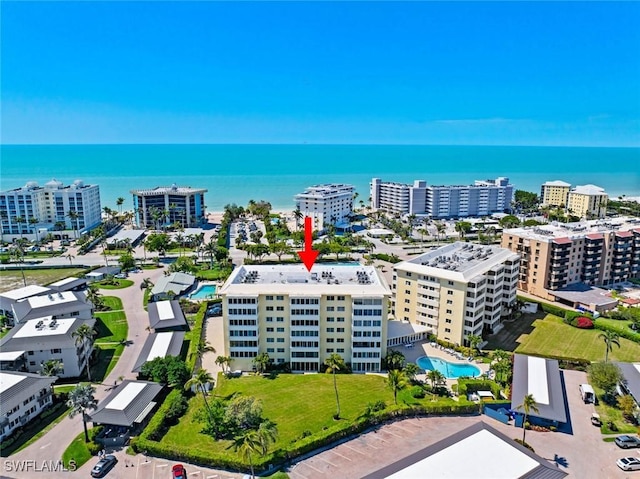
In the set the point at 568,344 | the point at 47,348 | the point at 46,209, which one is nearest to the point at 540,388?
the point at 568,344

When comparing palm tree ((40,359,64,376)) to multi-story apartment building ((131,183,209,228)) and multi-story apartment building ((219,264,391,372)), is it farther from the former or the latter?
multi-story apartment building ((131,183,209,228))

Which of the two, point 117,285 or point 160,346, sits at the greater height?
point 160,346

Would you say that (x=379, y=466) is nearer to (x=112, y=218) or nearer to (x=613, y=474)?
(x=613, y=474)

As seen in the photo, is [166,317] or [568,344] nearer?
[568,344]

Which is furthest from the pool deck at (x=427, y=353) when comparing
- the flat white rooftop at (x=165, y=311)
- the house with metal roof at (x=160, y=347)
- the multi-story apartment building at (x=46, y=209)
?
the multi-story apartment building at (x=46, y=209)

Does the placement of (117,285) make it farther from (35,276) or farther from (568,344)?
(568,344)

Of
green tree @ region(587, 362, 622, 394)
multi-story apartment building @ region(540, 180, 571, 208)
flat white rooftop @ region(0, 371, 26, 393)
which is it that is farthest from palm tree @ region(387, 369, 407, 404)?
multi-story apartment building @ region(540, 180, 571, 208)
